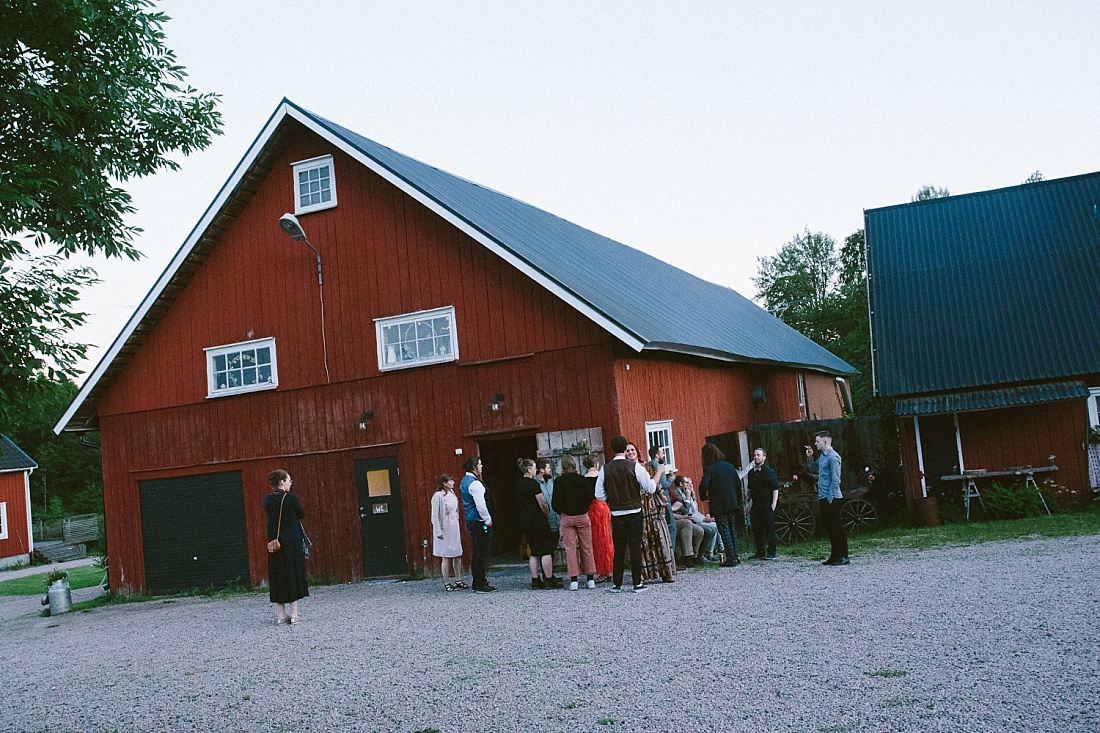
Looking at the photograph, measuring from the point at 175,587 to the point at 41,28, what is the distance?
994cm

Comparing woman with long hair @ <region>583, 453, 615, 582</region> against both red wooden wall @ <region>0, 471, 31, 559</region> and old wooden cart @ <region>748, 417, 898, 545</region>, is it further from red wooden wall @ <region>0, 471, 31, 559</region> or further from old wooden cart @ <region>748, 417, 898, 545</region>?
red wooden wall @ <region>0, 471, 31, 559</region>

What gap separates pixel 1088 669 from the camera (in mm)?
6105

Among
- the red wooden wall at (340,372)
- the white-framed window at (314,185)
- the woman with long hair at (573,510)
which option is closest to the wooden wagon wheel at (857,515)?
the red wooden wall at (340,372)

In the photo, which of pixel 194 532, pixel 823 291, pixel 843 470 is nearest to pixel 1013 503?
pixel 843 470

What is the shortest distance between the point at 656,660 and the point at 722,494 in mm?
5883

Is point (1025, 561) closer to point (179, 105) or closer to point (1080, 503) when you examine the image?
point (1080, 503)

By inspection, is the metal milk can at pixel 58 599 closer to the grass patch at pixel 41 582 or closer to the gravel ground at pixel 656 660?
the gravel ground at pixel 656 660

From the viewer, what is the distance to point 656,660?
752 centimetres

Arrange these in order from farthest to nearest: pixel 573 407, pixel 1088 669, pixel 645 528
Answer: pixel 573 407 < pixel 645 528 < pixel 1088 669

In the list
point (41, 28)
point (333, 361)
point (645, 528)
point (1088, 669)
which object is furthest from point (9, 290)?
point (1088, 669)

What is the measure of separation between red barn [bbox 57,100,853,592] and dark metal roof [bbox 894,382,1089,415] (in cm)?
352

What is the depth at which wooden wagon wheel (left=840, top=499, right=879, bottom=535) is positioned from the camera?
16.7 meters

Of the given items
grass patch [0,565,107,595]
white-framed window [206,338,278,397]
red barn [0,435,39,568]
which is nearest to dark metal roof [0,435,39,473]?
red barn [0,435,39,568]

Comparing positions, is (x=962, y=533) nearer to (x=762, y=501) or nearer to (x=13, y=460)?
(x=762, y=501)
